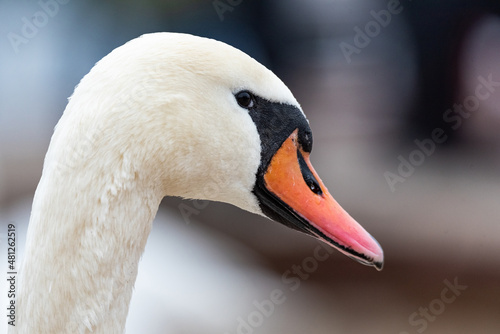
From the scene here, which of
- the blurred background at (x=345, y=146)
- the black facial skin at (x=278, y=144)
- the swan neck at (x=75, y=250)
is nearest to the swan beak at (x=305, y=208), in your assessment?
the black facial skin at (x=278, y=144)

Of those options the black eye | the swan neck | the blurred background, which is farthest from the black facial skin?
the blurred background

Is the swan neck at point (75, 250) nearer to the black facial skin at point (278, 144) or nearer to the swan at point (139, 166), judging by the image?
the swan at point (139, 166)

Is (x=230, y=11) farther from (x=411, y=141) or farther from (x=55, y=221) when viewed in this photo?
(x=55, y=221)

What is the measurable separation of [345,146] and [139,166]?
2486 mm

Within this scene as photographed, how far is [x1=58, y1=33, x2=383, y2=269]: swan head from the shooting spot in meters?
0.68

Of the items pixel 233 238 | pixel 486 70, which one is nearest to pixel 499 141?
pixel 486 70

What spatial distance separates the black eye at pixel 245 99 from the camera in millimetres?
765

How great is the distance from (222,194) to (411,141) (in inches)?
97.6

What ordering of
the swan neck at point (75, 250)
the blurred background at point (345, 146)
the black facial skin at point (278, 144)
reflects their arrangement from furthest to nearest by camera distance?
the blurred background at point (345, 146) → the black facial skin at point (278, 144) → the swan neck at point (75, 250)

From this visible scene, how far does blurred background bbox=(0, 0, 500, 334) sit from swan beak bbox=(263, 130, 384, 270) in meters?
1.20

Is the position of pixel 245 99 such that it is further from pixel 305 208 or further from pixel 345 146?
pixel 345 146

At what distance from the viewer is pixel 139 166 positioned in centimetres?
70

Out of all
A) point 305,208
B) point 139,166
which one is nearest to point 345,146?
point 305,208

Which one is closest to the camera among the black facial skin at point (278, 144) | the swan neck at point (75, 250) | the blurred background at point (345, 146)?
the swan neck at point (75, 250)
